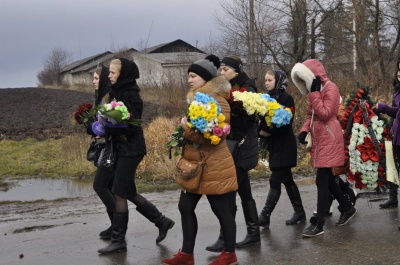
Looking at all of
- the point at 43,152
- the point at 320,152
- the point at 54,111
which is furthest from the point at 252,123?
the point at 54,111

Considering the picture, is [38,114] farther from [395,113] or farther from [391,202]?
[395,113]

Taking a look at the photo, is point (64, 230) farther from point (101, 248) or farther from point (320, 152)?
point (320, 152)

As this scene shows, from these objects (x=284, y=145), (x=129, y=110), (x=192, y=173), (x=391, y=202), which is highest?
(x=129, y=110)

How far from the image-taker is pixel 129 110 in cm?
648

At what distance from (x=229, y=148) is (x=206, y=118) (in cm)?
110

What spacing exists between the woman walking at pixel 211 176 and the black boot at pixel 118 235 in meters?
0.80

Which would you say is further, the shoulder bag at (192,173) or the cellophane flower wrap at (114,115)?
the cellophane flower wrap at (114,115)

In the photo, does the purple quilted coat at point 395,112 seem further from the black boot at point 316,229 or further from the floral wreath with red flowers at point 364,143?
the black boot at point 316,229

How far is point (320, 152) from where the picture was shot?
678 centimetres

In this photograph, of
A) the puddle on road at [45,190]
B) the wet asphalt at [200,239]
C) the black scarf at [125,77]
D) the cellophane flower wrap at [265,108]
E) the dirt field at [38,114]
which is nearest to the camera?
the wet asphalt at [200,239]

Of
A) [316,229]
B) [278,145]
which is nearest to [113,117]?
[278,145]

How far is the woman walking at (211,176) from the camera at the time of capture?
5551 mm

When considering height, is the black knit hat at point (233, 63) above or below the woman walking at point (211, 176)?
above

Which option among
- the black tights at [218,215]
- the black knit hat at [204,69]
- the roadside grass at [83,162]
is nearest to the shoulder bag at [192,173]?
the black tights at [218,215]
